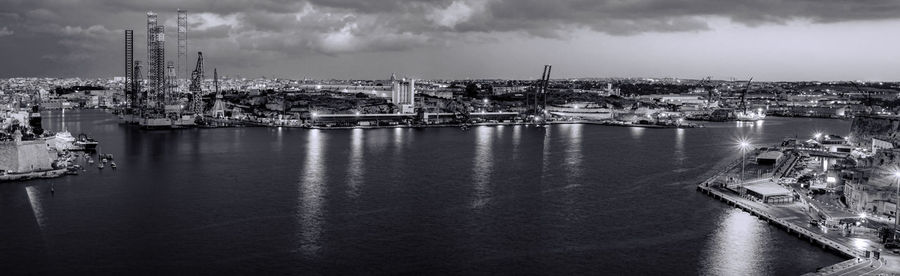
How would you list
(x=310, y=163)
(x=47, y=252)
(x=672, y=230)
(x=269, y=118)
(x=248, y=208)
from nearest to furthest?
(x=47, y=252), (x=672, y=230), (x=248, y=208), (x=310, y=163), (x=269, y=118)

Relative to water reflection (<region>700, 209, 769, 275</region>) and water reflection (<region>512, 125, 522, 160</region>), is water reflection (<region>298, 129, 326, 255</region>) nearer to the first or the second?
water reflection (<region>700, 209, 769, 275</region>)

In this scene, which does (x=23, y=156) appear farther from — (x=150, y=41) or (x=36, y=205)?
(x=150, y=41)

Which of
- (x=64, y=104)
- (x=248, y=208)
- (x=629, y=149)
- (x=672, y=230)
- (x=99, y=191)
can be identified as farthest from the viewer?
(x=64, y=104)

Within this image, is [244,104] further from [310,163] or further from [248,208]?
[248,208]

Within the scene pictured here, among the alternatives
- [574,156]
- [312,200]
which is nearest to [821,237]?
[312,200]

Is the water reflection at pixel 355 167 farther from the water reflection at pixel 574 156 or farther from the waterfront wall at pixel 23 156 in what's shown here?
the waterfront wall at pixel 23 156

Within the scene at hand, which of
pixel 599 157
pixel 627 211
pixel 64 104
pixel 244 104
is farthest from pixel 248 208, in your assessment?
pixel 64 104

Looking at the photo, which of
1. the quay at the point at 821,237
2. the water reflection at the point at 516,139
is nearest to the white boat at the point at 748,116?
the water reflection at the point at 516,139
